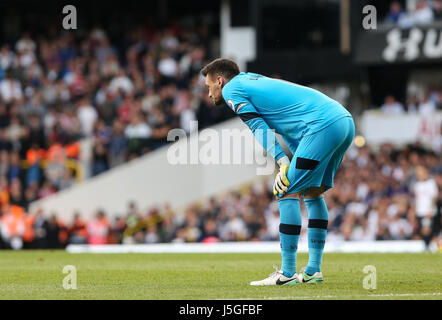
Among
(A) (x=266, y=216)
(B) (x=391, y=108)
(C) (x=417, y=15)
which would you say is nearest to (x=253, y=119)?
(A) (x=266, y=216)

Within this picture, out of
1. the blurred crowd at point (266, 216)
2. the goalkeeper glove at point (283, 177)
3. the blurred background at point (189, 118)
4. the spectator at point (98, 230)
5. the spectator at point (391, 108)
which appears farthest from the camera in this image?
the spectator at point (391, 108)

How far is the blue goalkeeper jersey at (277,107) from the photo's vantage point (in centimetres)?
912

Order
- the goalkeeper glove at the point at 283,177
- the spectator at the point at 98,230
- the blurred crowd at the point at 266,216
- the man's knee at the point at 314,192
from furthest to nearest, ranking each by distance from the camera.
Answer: the spectator at the point at 98,230 < the blurred crowd at the point at 266,216 < the man's knee at the point at 314,192 < the goalkeeper glove at the point at 283,177

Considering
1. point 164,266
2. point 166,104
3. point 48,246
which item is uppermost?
point 166,104

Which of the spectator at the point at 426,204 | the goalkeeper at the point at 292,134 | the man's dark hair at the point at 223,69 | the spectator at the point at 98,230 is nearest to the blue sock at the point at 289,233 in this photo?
the goalkeeper at the point at 292,134

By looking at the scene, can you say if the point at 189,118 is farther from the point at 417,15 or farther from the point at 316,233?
the point at 316,233

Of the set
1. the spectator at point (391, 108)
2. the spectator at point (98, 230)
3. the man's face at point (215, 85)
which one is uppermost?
the man's face at point (215, 85)

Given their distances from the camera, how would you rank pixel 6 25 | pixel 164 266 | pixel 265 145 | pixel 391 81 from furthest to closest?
pixel 6 25 < pixel 391 81 < pixel 164 266 < pixel 265 145

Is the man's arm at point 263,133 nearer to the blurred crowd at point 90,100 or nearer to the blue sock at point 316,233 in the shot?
the blue sock at point 316,233

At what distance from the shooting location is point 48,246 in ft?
74.1

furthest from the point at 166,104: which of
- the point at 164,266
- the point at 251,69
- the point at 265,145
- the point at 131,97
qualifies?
the point at 265,145

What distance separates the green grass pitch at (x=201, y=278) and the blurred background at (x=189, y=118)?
804 cm

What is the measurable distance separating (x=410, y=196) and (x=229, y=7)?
1134 centimetres

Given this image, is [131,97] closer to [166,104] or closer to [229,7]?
[166,104]
